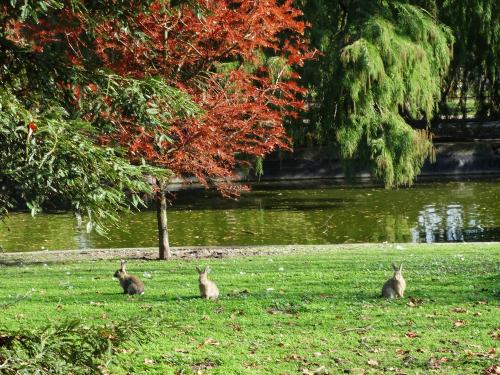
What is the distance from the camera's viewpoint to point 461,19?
28.2 m

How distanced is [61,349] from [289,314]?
3.93 meters

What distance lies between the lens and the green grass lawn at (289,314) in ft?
23.1

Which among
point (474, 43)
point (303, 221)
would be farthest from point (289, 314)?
point (474, 43)

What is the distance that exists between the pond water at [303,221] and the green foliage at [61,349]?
462 inches

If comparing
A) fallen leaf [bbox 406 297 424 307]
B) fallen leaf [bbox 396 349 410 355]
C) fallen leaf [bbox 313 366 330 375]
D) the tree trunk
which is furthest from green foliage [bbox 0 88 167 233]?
the tree trunk

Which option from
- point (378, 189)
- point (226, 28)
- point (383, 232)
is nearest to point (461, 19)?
point (378, 189)

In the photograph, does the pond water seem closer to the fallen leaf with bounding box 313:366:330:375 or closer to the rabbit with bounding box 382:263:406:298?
the rabbit with bounding box 382:263:406:298

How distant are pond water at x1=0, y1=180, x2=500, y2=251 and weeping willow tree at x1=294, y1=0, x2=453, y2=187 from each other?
5.42ft

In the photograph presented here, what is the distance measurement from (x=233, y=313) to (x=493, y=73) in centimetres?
2473

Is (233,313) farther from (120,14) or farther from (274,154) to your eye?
(274,154)

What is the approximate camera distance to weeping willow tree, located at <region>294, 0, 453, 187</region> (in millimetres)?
21844

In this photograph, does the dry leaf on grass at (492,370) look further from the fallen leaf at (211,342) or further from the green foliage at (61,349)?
the green foliage at (61,349)

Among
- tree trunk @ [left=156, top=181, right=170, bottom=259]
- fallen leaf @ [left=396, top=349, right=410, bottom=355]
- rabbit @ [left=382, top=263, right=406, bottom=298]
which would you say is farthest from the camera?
tree trunk @ [left=156, top=181, right=170, bottom=259]

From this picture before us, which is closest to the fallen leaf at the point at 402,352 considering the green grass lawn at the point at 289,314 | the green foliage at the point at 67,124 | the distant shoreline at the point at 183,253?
the green grass lawn at the point at 289,314
